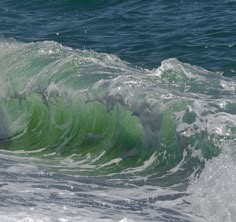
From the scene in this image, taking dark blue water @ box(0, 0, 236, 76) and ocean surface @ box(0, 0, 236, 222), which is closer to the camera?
ocean surface @ box(0, 0, 236, 222)

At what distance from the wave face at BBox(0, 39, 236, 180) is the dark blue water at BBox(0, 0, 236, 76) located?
5.70ft

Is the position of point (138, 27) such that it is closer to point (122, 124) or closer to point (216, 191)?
point (122, 124)

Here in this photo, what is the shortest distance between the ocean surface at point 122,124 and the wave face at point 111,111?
14mm

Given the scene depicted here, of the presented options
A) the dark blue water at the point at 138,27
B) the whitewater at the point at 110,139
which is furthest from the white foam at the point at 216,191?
the dark blue water at the point at 138,27

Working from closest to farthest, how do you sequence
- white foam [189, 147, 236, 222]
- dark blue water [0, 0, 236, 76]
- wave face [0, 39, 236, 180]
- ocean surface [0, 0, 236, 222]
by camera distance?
A: white foam [189, 147, 236, 222] → ocean surface [0, 0, 236, 222] → wave face [0, 39, 236, 180] → dark blue water [0, 0, 236, 76]

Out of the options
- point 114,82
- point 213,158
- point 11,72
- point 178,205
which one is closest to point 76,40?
point 11,72

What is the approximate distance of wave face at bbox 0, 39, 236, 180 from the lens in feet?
27.3

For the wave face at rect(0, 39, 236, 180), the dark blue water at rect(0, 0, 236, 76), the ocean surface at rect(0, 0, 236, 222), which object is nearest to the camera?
the ocean surface at rect(0, 0, 236, 222)

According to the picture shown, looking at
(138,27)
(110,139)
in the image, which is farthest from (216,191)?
(138,27)

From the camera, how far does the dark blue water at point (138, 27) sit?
13328 mm

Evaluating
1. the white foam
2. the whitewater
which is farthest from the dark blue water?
the white foam

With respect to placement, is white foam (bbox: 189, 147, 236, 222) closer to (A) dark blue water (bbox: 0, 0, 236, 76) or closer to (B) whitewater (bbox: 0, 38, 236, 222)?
(B) whitewater (bbox: 0, 38, 236, 222)

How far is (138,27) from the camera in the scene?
15133 millimetres

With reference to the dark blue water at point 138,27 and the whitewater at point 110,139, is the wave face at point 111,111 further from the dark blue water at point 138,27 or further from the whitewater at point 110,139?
the dark blue water at point 138,27
